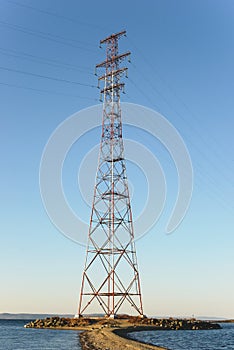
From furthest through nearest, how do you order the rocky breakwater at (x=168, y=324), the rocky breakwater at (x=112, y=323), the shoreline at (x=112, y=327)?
1. the rocky breakwater at (x=168, y=324)
2. the rocky breakwater at (x=112, y=323)
3. the shoreline at (x=112, y=327)

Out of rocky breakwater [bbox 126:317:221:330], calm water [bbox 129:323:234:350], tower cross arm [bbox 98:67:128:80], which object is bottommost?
calm water [bbox 129:323:234:350]

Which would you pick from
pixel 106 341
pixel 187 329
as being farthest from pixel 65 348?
pixel 187 329

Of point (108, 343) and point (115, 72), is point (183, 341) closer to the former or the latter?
point (108, 343)

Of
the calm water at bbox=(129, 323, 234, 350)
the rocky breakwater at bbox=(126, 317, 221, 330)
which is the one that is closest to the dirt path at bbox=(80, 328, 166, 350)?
the calm water at bbox=(129, 323, 234, 350)

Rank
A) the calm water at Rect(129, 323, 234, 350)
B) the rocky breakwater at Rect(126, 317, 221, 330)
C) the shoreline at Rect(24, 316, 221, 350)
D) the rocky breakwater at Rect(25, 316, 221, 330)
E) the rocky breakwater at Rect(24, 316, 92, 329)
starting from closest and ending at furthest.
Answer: the shoreline at Rect(24, 316, 221, 350)
the calm water at Rect(129, 323, 234, 350)
the rocky breakwater at Rect(25, 316, 221, 330)
the rocky breakwater at Rect(24, 316, 92, 329)
the rocky breakwater at Rect(126, 317, 221, 330)

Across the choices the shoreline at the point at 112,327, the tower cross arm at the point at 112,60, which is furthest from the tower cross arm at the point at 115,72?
the shoreline at the point at 112,327

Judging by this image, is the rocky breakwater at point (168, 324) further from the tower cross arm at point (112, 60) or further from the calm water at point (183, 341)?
the tower cross arm at point (112, 60)

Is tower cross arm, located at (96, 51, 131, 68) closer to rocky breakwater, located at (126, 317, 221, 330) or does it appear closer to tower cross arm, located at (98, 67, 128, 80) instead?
tower cross arm, located at (98, 67, 128, 80)

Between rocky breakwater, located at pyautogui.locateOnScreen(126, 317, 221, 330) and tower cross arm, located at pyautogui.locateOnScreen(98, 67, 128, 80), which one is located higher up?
tower cross arm, located at pyautogui.locateOnScreen(98, 67, 128, 80)

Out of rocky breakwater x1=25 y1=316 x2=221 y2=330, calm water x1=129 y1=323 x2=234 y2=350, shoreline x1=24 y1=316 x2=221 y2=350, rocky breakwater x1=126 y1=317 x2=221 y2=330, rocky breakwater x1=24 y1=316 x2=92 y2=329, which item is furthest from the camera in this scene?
rocky breakwater x1=126 y1=317 x2=221 y2=330

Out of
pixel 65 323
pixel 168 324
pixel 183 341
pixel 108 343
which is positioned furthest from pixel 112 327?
pixel 168 324

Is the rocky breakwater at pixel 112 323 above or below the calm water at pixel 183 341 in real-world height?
above

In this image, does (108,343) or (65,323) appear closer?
(108,343)

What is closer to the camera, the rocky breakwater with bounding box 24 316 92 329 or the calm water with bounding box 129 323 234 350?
the calm water with bounding box 129 323 234 350
